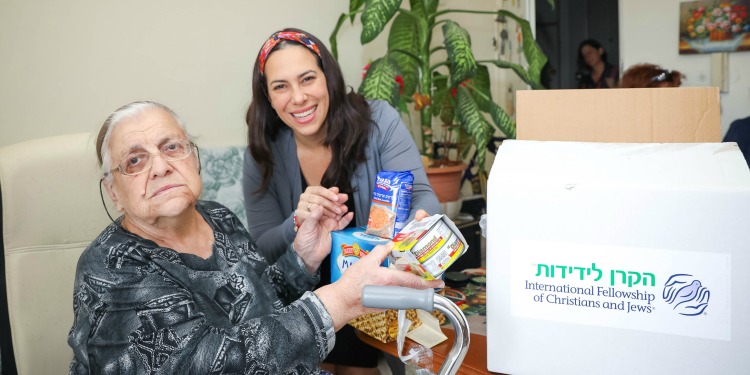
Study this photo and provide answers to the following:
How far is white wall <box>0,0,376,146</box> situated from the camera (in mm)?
1969

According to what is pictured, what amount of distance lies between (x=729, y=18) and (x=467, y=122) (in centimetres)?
251

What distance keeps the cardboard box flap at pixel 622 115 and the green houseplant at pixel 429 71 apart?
142cm

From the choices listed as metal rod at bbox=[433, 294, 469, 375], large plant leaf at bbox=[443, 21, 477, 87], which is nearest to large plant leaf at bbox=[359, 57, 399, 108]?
large plant leaf at bbox=[443, 21, 477, 87]

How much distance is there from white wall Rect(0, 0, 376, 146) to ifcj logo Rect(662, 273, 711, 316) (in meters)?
1.77

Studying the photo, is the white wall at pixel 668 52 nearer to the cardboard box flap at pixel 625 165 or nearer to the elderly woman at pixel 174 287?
the cardboard box flap at pixel 625 165

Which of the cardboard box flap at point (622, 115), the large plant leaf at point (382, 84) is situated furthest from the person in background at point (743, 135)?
the cardboard box flap at point (622, 115)

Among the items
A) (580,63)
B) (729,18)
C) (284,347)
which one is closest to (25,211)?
(284,347)

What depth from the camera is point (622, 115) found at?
3.40ft

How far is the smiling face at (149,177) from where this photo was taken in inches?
45.0

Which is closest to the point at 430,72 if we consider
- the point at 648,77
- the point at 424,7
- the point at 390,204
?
the point at 424,7

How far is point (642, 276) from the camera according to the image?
0.82 metres

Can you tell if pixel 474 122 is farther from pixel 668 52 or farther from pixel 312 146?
pixel 668 52

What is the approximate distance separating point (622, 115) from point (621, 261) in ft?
1.03

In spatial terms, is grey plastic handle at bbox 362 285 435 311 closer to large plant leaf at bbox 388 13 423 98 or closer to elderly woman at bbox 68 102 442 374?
elderly woman at bbox 68 102 442 374
